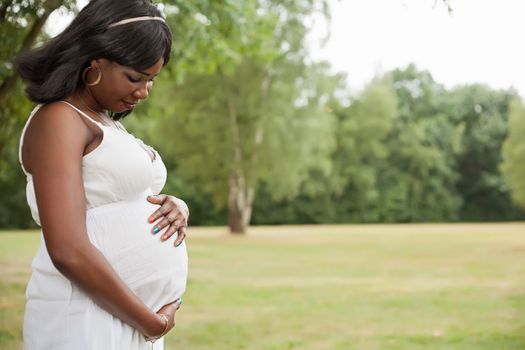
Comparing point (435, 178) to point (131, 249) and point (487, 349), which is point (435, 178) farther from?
point (131, 249)

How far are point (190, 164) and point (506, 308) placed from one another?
22.0 meters

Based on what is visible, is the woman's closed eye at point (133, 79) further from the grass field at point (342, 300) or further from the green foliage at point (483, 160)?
the green foliage at point (483, 160)

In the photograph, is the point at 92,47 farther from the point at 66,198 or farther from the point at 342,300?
the point at 342,300

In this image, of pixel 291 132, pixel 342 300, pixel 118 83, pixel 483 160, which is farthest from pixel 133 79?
pixel 483 160

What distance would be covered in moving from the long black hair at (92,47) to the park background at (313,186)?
228cm

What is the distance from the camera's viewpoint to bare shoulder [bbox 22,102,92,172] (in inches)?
69.7

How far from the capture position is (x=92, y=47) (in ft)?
6.24

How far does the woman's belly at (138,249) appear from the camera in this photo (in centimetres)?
191

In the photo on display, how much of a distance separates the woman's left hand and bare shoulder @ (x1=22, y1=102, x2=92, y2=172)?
299mm

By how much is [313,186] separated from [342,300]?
1435 inches

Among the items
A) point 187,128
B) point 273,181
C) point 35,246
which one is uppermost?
point 187,128

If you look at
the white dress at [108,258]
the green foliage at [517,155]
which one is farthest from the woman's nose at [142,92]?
the green foliage at [517,155]

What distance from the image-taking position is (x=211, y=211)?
1881 inches

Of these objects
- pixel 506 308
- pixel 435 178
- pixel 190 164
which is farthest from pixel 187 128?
pixel 435 178
